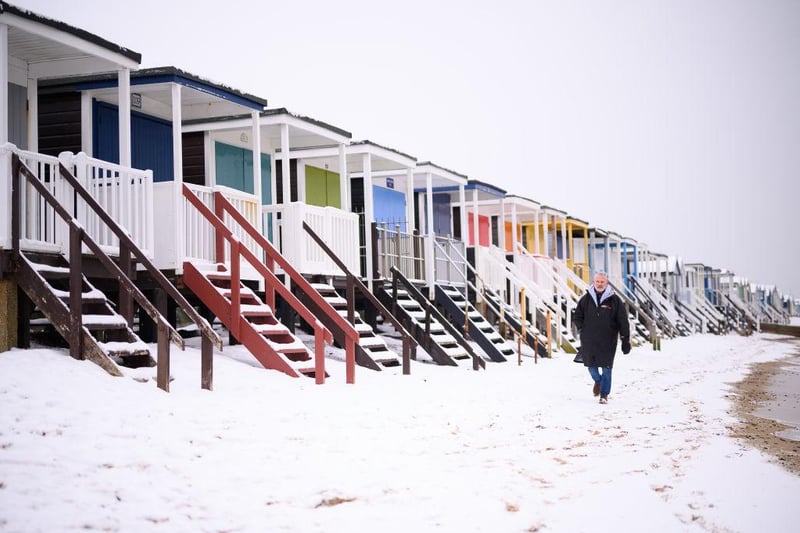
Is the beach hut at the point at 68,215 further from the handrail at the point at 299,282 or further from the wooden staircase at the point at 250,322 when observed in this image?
the handrail at the point at 299,282

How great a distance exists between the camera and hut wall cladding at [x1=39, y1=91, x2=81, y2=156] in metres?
13.2

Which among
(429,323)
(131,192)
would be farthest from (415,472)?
(429,323)

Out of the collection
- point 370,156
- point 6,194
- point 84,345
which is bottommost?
point 84,345

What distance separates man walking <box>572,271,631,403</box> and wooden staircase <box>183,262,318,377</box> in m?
3.56

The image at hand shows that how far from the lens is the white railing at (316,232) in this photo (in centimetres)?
1488

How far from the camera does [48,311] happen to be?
895 cm

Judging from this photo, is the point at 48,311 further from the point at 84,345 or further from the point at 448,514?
the point at 448,514

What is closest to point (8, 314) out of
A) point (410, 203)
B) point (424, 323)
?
point (424, 323)

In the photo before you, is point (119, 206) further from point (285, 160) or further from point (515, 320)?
point (515, 320)

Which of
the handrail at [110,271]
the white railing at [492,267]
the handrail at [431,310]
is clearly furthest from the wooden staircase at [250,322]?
the white railing at [492,267]

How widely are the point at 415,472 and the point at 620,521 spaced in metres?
1.85

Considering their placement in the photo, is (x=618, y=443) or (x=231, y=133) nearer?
(x=618, y=443)

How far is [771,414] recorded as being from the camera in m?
10.2

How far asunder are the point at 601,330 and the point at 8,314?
6.88 metres
